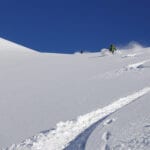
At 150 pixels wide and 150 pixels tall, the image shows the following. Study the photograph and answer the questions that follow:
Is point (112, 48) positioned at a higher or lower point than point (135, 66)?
higher

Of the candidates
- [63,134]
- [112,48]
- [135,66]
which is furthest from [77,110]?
[112,48]

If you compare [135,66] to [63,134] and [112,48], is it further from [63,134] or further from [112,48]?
[63,134]

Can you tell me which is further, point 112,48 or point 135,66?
point 112,48

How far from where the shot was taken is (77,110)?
52.5 feet

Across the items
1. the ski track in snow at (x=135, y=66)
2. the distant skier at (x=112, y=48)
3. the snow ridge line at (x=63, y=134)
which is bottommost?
the snow ridge line at (x=63, y=134)

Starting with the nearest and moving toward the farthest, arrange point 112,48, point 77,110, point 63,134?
point 63,134 → point 77,110 → point 112,48

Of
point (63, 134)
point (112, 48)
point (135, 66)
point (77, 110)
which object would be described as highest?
point (112, 48)

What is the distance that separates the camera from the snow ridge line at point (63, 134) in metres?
12.4

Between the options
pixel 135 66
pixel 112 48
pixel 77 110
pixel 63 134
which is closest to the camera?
pixel 63 134

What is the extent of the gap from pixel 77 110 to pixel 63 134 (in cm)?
294

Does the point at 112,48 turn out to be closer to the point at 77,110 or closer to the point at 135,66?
the point at 135,66

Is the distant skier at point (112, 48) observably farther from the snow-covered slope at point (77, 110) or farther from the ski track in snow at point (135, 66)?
the snow-covered slope at point (77, 110)

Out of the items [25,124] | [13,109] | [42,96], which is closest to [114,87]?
[42,96]

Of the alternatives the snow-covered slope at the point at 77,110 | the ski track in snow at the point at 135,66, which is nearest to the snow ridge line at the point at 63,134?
the snow-covered slope at the point at 77,110
